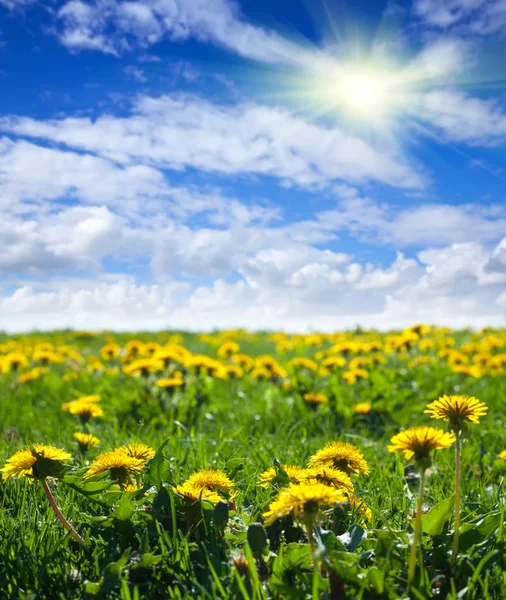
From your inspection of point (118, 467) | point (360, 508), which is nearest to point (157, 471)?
point (118, 467)

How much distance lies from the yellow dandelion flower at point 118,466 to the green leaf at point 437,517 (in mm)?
977

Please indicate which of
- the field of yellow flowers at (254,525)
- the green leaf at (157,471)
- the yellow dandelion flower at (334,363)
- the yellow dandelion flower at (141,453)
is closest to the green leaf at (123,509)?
the field of yellow flowers at (254,525)

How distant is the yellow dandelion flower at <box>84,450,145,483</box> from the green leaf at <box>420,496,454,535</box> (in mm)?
977

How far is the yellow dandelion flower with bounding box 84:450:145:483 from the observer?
6.76 feet

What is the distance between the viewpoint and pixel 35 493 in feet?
8.50

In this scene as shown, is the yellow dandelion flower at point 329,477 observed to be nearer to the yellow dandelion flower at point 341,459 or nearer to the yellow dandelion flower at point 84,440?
the yellow dandelion flower at point 341,459

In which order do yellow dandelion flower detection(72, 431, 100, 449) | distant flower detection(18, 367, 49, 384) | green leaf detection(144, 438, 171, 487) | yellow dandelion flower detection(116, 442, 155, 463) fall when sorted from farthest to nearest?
distant flower detection(18, 367, 49, 384) → yellow dandelion flower detection(72, 431, 100, 449) → yellow dandelion flower detection(116, 442, 155, 463) → green leaf detection(144, 438, 171, 487)

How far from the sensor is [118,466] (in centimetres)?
207

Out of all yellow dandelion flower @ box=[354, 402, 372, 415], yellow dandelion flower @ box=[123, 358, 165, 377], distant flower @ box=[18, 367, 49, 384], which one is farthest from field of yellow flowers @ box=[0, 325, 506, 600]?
distant flower @ box=[18, 367, 49, 384]

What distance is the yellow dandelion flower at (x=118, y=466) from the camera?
206 cm

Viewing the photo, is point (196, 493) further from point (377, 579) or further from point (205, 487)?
point (377, 579)

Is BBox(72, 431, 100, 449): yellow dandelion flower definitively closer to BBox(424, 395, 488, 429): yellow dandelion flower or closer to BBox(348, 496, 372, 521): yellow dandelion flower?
BBox(348, 496, 372, 521): yellow dandelion flower

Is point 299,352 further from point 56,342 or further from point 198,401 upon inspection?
point 56,342

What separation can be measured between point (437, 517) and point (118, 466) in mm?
1083
